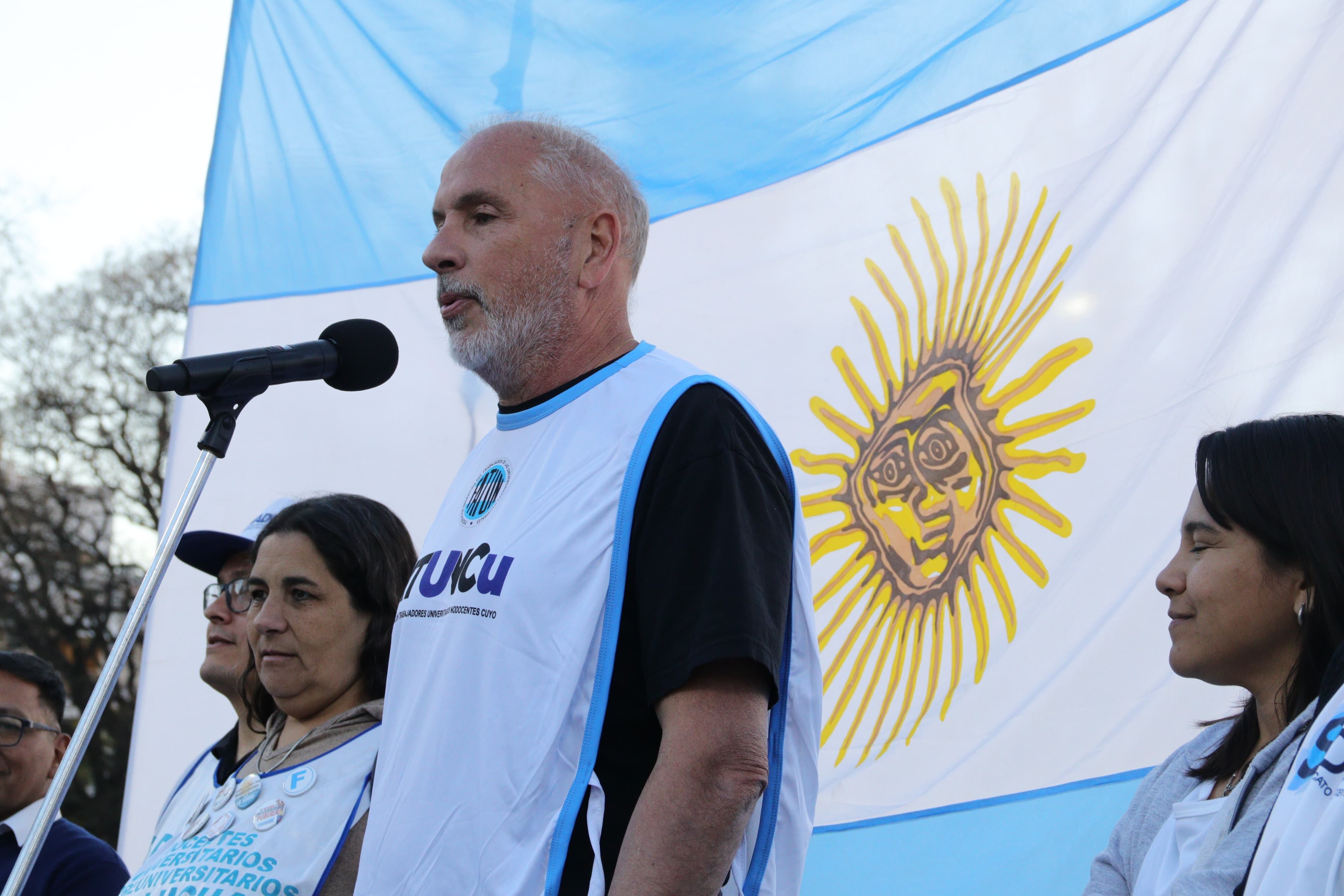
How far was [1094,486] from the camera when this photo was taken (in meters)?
2.58

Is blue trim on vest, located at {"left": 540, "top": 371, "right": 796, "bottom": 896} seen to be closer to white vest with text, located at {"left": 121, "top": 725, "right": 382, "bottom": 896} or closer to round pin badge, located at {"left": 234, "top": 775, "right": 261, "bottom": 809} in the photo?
white vest with text, located at {"left": 121, "top": 725, "right": 382, "bottom": 896}

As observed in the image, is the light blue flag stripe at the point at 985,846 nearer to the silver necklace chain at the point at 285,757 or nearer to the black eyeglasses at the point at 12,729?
the silver necklace chain at the point at 285,757

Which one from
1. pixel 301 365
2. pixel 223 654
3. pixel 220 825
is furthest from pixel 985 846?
pixel 223 654

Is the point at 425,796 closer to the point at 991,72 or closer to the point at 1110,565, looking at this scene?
the point at 1110,565

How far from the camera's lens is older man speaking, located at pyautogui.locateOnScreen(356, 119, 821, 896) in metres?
1.51

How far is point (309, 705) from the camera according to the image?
8.36ft

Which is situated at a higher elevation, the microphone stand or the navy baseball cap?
the navy baseball cap

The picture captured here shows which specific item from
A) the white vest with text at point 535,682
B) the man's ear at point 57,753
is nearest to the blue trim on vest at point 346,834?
the white vest with text at point 535,682

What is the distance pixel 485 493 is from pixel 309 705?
0.94 meters

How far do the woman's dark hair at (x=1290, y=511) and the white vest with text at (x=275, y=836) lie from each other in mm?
1414

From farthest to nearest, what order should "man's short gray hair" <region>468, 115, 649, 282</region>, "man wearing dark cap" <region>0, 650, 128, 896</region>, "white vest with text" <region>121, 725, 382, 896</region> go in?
"man wearing dark cap" <region>0, 650, 128, 896</region> → "white vest with text" <region>121, 725, 382, 896</region> → "man's short gray hair" <region>468, 115, 649, 282</region>

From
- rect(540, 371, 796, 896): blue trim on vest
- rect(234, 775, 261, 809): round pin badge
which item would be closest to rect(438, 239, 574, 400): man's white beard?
rect(540, 371, 796, 896): blue trim on vest

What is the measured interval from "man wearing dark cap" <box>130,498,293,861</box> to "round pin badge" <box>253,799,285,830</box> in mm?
276

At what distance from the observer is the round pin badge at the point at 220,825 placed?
2.32 metres
